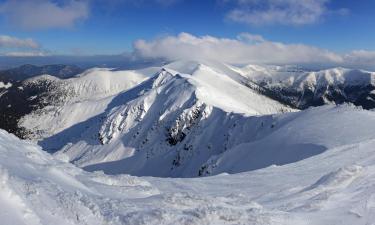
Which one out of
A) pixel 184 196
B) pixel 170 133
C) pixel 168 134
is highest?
pixel 184 196

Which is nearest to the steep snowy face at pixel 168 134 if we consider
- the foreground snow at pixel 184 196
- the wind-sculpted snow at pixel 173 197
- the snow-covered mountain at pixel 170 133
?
the snow-covered mountain at pixel 170 133

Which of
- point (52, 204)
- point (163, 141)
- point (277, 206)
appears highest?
point (52, 204)

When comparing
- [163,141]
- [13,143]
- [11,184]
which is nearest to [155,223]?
[11,184]

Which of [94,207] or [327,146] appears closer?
[94,207]

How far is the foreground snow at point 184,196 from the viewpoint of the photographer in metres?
15.8

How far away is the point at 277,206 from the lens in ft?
70.7

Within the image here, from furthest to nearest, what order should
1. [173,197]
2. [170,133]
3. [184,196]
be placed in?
[170,133]
[184,196]
[173,197]

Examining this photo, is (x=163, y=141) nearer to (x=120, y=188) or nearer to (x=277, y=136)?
(x=277, y=136)

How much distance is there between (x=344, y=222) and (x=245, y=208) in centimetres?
432

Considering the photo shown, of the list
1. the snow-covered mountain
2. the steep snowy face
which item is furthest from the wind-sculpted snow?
the steep snowy face

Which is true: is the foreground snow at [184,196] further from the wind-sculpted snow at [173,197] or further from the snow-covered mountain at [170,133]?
the snow-covered mountain at [170,133]

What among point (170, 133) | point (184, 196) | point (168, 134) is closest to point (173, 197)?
point (184, 196)

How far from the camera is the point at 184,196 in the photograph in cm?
1986

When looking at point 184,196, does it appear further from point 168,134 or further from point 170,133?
point 168,134
